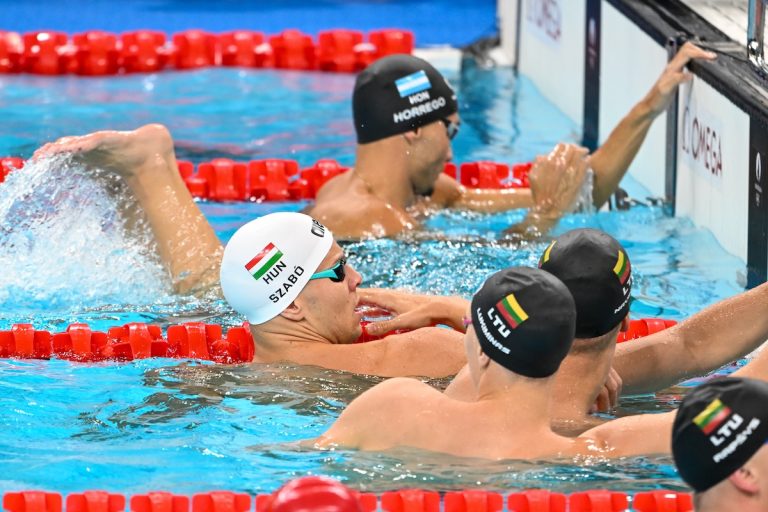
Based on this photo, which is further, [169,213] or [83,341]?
[169,213]

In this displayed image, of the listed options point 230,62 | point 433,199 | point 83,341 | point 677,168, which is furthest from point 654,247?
point 230,62

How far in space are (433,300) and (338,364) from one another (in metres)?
0.44

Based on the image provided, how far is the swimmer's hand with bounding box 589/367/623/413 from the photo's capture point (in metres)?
3.40

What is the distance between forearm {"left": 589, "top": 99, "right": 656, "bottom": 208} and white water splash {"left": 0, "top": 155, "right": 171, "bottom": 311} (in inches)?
68.8

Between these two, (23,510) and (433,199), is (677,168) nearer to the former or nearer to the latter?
(433,199)

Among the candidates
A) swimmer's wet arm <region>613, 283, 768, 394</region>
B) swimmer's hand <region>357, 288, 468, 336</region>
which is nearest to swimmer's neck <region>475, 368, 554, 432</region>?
swimmer's wet arm <region>613, 283, 768, 394</region>

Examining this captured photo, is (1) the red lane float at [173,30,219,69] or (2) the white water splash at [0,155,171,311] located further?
(1) the red lane float at [173,30,219,69]

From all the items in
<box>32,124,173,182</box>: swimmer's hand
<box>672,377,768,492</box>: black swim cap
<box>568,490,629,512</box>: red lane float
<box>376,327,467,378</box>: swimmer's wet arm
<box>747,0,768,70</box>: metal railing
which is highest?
<box>747,0,768,70</box>: metal railing

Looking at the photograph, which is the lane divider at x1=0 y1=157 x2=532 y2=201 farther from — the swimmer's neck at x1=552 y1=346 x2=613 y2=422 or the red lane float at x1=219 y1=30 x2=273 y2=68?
the swimmer's neck at x1=552 y1=346 x2=613 y2=422

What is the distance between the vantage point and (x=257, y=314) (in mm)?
3799

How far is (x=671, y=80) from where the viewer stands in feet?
16.8

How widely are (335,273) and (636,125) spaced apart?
72.0 inches

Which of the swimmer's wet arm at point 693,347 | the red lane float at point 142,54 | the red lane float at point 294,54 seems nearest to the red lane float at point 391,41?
the red lane float at point 294,54

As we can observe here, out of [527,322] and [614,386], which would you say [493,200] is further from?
[527,322]
